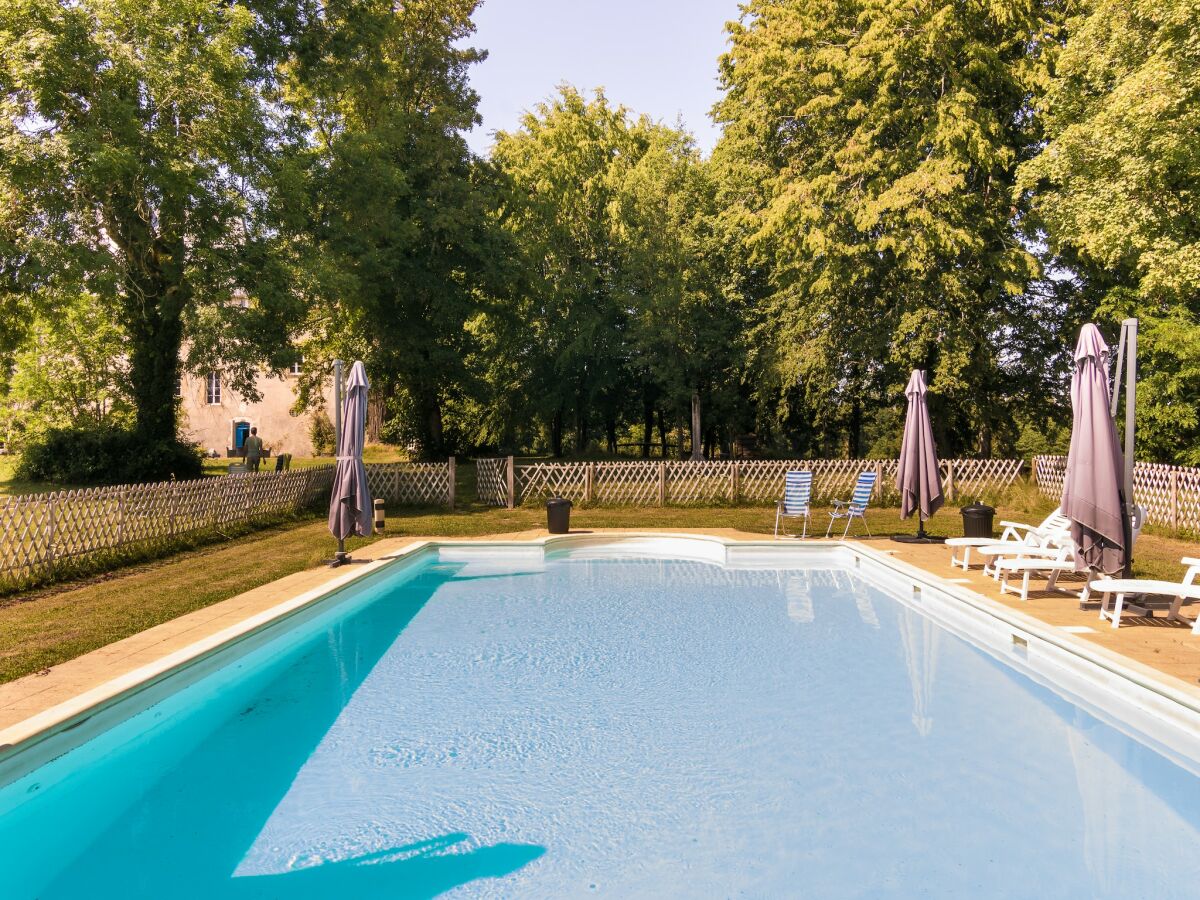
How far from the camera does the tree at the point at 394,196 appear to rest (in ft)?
60.8

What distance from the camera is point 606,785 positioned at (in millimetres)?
4066

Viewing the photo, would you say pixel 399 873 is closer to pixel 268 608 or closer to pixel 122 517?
pixel 268 608

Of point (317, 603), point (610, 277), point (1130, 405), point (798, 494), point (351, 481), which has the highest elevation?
point (610, 277)

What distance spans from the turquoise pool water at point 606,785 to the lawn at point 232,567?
1.27m

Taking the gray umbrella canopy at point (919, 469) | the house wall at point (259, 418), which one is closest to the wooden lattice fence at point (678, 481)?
the gray umbrella canopy at point (919, 469)

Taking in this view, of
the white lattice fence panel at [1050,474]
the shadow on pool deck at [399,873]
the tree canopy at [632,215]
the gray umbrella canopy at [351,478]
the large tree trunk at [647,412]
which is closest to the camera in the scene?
the shadow on pool deck at [399,873]

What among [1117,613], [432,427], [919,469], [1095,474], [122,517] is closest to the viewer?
[1117,613]

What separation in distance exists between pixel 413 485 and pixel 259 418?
19086mm

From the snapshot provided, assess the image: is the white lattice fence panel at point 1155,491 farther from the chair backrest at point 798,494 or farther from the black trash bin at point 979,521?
the chair backrest at point 798,494

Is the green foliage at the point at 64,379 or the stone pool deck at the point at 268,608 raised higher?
the green foliage at the point at 64,379

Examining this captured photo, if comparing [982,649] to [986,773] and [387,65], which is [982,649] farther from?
[387,65]

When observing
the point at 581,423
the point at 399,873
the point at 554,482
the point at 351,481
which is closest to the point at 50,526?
the point at 351,481

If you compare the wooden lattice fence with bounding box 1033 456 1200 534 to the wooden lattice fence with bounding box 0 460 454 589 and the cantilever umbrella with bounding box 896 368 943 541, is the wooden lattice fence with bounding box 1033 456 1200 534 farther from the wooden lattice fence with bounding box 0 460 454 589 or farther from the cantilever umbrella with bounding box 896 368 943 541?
the wooden lattice fence with bounding box 0 460 454 589

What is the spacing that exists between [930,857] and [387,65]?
22991mm
